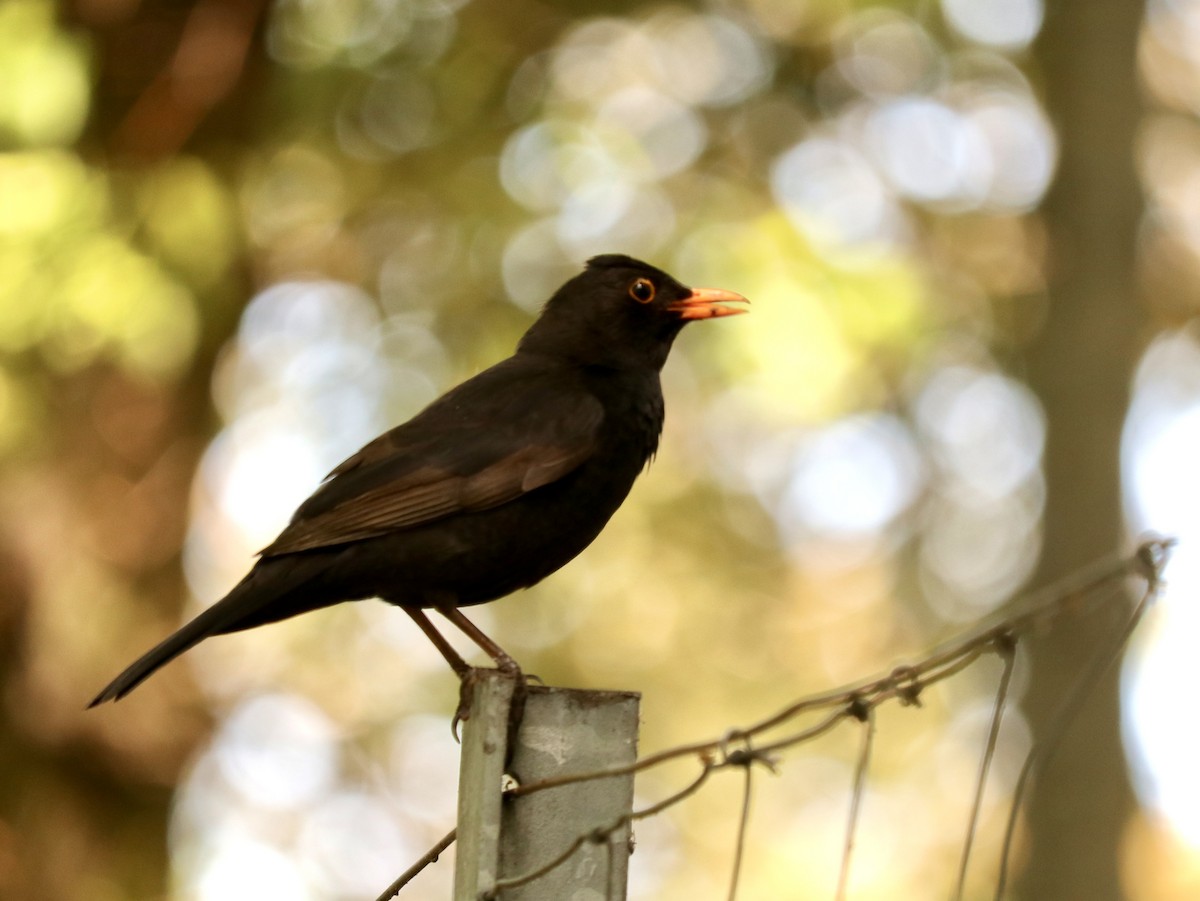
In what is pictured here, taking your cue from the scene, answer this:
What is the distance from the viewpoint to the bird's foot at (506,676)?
8.47ft

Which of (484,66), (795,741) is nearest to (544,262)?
(484,66)

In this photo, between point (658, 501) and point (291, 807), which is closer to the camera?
point (291, 807)

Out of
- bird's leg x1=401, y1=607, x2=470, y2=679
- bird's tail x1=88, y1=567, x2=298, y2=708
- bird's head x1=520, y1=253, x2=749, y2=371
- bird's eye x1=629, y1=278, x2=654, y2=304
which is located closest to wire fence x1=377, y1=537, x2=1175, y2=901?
bird's tail x1=88, y1=567, x2=298, y2=708

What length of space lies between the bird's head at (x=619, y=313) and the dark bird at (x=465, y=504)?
291 mm

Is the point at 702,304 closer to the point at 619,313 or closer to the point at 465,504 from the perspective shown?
the point at 619,313

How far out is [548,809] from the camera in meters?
2.50

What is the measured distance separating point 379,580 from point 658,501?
7.88 metres

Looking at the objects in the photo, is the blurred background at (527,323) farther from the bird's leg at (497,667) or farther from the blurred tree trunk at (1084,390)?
the bird's leg at (497,667)

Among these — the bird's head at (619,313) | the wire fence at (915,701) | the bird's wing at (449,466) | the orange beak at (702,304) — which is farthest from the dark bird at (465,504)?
the wire fence at (915,701)

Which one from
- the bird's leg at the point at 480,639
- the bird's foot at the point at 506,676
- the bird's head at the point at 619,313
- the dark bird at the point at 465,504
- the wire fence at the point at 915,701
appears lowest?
the wire fence at the point at 915,701

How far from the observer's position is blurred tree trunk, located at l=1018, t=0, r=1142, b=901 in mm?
7480

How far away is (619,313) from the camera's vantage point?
478 cm

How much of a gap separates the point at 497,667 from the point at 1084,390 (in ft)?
18.3

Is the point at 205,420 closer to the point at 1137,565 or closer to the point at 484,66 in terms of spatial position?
the point at 484,66
